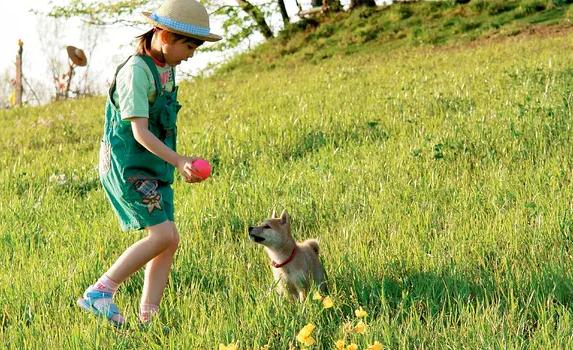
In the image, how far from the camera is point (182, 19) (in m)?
4.49

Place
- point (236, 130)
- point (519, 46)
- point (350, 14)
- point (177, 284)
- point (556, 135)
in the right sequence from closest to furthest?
point (177, 284) < point (556, 135) < point (236, 130) < point (519, 46) < point (350, 14)

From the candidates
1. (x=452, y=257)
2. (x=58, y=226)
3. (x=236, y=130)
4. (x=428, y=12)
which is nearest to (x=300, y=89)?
(x=236, y=130)

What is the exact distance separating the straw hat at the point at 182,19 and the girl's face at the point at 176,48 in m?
0.12

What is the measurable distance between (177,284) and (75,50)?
2542 cm

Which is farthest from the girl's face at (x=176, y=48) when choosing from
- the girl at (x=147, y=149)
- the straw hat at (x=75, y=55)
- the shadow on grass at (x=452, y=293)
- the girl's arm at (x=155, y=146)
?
the straw hat at (x=75, y=55)

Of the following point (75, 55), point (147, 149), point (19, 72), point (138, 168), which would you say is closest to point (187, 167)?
point (147, 149)

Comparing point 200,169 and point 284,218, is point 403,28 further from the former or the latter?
point 200,169

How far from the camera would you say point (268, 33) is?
36.5 m

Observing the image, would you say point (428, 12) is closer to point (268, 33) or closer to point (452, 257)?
point (268, 33)

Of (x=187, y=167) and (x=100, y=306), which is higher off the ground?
(x=187, y=167)

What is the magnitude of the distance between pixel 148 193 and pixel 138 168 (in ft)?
0.62

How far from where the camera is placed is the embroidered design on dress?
182 inches

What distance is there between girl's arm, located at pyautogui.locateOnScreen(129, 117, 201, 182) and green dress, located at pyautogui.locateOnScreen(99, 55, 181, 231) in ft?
0.72

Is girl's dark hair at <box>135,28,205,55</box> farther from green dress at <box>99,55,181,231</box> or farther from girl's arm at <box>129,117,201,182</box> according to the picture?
girl's arm at <box>129,117,201,182</box>
